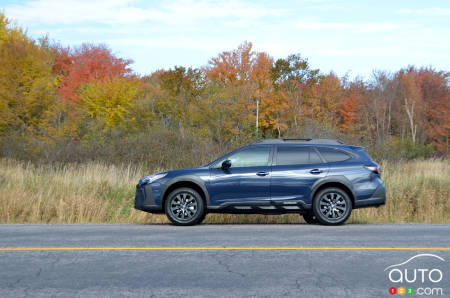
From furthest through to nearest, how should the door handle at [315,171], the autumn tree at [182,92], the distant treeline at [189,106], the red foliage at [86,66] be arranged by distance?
the red foliage at [86,66]
the autumn tree at [182,92]
the distant treeline at [189,106]
the door handle at [315,171]

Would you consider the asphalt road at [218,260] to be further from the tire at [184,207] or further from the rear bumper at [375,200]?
the rear bumper at [375,200]


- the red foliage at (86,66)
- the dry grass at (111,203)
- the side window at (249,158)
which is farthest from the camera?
the red foliage at (86,66)

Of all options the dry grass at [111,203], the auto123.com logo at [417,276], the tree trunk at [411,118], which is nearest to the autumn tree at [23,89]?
the dry grass at [111,203]

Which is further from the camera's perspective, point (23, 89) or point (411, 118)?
point (411, 118)

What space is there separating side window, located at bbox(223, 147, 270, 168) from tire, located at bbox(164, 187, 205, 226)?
3.52 ft

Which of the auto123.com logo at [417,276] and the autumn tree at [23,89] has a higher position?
the autumn tree at [23,89]

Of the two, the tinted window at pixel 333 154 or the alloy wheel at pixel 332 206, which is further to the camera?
the tinted window at pixel 333 154

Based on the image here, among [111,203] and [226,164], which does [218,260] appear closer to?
[226,164]

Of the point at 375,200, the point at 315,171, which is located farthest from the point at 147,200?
the point at 375,200

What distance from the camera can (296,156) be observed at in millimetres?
11898

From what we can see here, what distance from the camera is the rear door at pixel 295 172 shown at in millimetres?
11570

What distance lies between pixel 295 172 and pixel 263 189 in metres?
0.78

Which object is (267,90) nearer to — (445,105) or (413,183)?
(445,105)

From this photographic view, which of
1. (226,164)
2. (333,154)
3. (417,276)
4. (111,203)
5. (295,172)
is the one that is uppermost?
(333,154)
